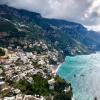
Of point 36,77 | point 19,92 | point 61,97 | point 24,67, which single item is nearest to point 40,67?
point 24,67

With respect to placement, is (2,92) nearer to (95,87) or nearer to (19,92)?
(19,92)

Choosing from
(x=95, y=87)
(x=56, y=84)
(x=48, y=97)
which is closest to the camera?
(x=48, y=97)

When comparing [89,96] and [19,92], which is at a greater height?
[19,92]

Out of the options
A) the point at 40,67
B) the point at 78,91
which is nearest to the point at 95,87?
the point at 78,91

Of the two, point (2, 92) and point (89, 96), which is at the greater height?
point (2, 92)

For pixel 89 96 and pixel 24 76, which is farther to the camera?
pixel 89 96

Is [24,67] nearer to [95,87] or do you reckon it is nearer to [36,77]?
[36,77]

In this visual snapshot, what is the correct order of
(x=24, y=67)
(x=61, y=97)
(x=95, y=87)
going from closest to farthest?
(x=61, y=97), (x=24, y=67), (x=95, y=87)

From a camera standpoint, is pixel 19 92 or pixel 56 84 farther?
pixel 56 84

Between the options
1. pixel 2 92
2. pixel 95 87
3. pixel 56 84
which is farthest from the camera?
pixel 95 87
